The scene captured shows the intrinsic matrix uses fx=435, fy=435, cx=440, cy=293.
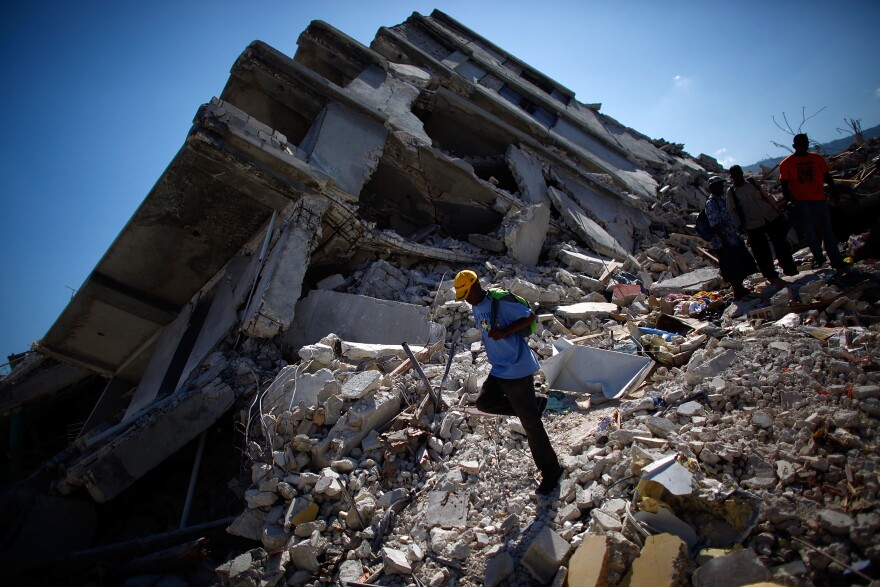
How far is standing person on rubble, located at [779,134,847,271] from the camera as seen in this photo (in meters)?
4.24

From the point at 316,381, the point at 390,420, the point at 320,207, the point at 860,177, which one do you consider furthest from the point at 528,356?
the point at 860,177

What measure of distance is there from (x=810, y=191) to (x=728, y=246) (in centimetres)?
83

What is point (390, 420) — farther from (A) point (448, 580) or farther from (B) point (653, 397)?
(B) point (653, 397)

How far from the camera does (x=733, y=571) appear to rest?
1.83 m

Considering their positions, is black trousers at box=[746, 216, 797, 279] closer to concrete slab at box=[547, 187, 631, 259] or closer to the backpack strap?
the backpack strap

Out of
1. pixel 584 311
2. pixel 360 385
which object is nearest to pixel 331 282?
pixel 360 385

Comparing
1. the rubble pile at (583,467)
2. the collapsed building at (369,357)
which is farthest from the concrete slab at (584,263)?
the rubble pile at (583,467)

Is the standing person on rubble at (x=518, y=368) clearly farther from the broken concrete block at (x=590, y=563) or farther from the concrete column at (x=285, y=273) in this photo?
the concrete column at (x=285, y=273)

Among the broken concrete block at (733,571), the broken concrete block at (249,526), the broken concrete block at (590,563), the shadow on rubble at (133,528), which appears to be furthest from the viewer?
the shadow on rubble at (133,528)

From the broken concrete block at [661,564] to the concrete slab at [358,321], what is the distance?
3153mm

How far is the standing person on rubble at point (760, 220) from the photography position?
4473 millimetres

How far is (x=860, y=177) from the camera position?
5812 mm

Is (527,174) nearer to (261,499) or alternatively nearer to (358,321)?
(358,321)

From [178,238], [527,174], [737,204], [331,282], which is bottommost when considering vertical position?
[737,204]
